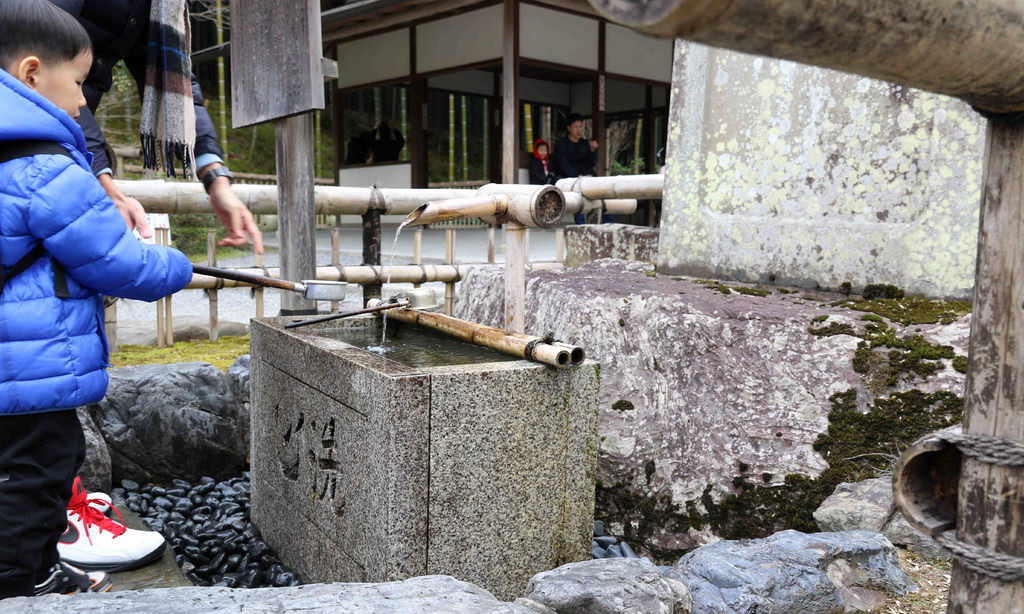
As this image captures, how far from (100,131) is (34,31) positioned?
952 mm

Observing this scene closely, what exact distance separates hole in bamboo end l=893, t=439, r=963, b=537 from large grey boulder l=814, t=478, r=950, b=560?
1075 mm

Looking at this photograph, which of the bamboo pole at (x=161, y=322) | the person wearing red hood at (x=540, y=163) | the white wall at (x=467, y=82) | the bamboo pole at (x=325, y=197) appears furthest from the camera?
the white wall at (x=467, y=82)

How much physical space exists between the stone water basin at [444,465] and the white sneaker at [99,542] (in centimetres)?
54

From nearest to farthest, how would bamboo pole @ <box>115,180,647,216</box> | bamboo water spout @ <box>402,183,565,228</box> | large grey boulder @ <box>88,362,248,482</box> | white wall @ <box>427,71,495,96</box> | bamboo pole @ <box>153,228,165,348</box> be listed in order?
1. bamboo water spout @ <box>402,183,565,228</box>
2. large grey boulder @ <box>88,362,248,482</box>
3. bamboo pole @ <box>115,180,647,216</box>
4. bamboo pole @ <box>153,228,165,348</box>
5. white wall @ <box>427,71,495,96</box>

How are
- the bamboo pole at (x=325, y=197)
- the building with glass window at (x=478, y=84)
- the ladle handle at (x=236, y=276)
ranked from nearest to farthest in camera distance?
the ladle handle at (x=236, y=276) < the bamboo pole at (x=325, y=197) < the building with glass window at (x=478, y=84)

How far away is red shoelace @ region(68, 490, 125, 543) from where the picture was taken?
100 inches

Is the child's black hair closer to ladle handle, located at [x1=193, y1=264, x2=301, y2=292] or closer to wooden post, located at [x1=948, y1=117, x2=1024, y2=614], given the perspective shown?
ladle handle, located at [x1=193, y1=264, x2=301, y2=292]

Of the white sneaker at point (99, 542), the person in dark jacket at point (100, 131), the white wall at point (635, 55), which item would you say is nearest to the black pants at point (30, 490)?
the white sneaker at point (99, 542)

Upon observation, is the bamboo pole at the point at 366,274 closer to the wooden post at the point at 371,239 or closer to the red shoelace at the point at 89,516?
the wooden post at the point at 371,239

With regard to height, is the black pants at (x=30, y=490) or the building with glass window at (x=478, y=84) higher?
the building with glass window at (x=478, y=84)

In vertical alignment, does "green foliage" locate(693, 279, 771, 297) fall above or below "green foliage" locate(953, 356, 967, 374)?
above

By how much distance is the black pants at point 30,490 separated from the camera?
188cm

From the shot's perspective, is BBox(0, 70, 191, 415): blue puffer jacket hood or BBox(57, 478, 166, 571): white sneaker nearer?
BBox(0, 70, 191, 415): blue puffer jacket hood

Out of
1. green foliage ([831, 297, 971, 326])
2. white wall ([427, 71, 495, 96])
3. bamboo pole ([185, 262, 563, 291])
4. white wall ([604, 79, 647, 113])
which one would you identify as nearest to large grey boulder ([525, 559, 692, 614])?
green foliage ([831, 297, 971, 326])
